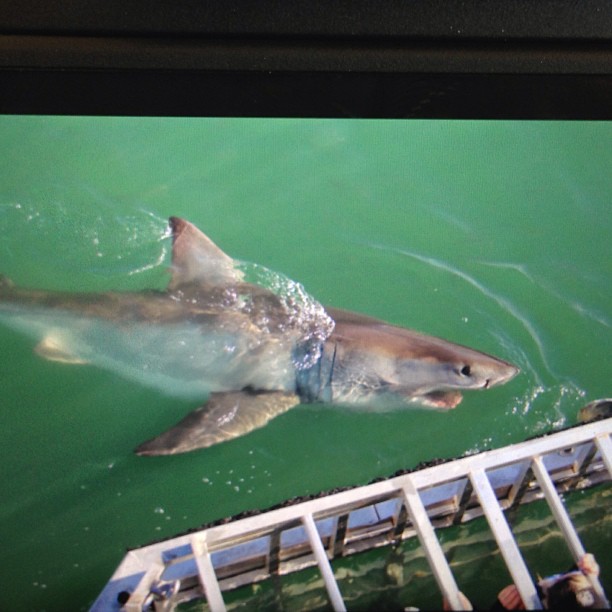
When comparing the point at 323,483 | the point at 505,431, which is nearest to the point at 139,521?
the point at 323,483

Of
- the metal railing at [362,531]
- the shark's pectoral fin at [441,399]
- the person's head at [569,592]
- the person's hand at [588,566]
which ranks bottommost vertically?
the person's head at [569,592]

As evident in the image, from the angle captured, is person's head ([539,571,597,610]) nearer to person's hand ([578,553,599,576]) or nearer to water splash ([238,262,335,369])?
person's hand ([578,553,599,576])

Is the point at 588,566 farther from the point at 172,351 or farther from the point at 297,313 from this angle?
the point at 172,351

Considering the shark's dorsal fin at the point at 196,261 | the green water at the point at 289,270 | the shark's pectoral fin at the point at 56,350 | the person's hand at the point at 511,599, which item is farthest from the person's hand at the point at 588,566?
the shark's pectoral fin at the point at 56,350

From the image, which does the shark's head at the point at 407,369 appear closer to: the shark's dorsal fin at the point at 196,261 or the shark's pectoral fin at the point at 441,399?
the shark's pectoral fin at the point at 441,399

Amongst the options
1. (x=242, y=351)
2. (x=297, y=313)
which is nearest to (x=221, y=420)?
(x=242, y=351)

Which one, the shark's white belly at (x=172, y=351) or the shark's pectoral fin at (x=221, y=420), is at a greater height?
the shark's white belly at (x=172, y=351)
